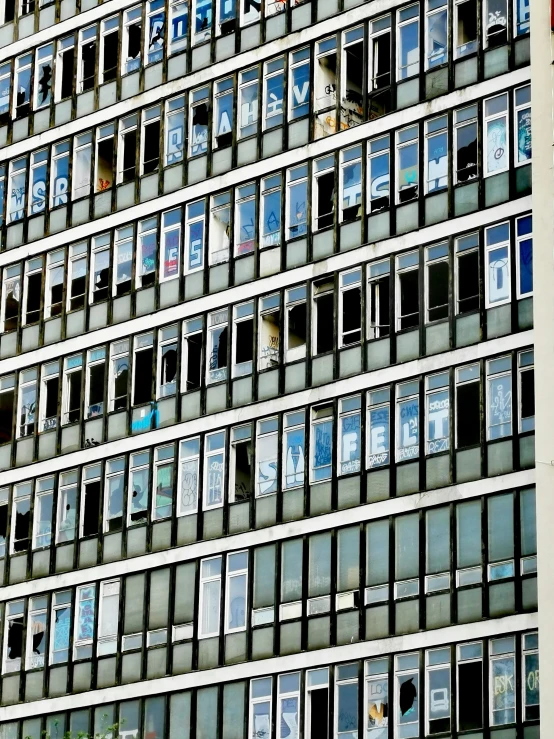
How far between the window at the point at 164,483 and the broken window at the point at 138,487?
38 centimetres

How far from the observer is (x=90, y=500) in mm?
72625

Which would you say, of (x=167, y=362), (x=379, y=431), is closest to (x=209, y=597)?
(x=379, y=431)

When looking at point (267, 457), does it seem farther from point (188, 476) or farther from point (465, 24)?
point (465, 24)

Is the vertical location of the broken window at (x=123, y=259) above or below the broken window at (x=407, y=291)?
above

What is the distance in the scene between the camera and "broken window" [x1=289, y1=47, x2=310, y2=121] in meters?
69.9

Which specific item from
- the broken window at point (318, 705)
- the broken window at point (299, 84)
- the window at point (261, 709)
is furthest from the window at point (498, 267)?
the window at point (261, 709)

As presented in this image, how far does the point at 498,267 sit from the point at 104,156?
16.9 meters

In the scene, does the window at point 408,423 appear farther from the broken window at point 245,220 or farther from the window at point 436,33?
the window at point 436,33

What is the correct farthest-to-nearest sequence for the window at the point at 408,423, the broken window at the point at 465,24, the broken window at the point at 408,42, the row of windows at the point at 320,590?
the broken window at the point at 408,42 → the broken window at the point at 465,24 → the window at the point at 408,423 → the row of windows at the point at 320,590

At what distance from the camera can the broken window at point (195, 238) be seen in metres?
71.7

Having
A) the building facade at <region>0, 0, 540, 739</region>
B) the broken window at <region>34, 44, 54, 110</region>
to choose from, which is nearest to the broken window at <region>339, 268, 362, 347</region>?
the building facade at <region>0, 0, 540, 739</region>

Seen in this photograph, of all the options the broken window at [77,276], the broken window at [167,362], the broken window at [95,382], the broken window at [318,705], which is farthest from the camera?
the broken window at [77,276]

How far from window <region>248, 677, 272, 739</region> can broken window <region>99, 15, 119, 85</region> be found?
799 inches

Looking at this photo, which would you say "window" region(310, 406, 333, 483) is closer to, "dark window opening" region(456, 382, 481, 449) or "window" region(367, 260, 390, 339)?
"window" region(367, 260, 390, 339)
